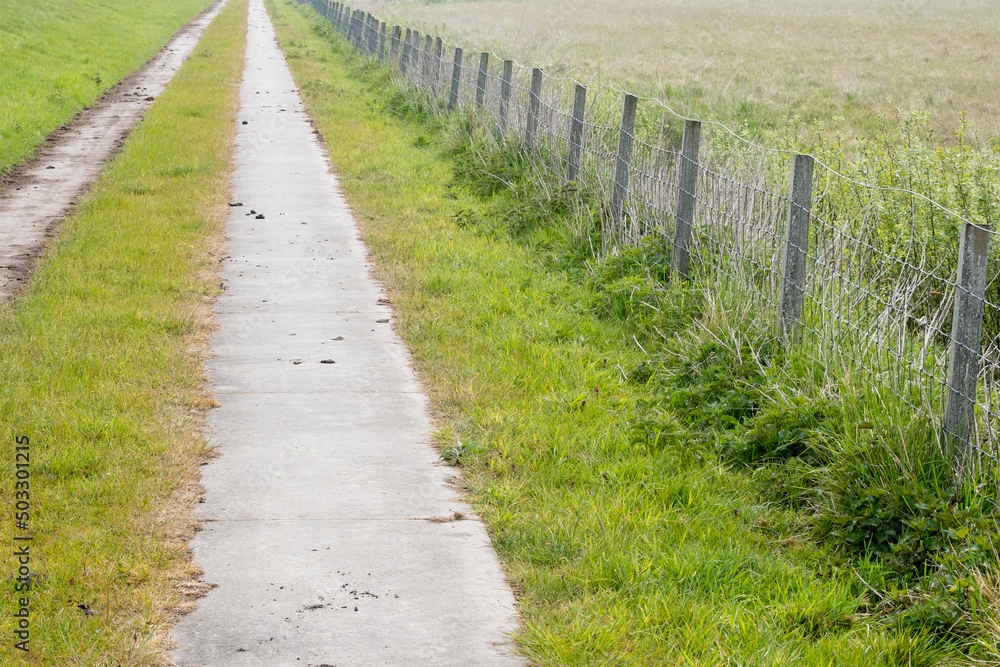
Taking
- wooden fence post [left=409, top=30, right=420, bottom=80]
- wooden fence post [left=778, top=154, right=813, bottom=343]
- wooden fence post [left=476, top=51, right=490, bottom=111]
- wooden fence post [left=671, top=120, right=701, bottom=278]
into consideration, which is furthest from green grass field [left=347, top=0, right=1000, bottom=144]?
wooden fence post [left=778, top=154, right=813, bottom=343]

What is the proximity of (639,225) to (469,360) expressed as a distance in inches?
93.0

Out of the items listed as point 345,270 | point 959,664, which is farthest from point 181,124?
point 959,664

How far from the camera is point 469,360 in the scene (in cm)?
668

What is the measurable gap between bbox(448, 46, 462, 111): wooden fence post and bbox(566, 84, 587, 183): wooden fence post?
240 inches

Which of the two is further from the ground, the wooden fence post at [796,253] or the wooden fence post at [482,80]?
the wooden fence post at [482,80]

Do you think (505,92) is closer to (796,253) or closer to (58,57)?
(796,253)

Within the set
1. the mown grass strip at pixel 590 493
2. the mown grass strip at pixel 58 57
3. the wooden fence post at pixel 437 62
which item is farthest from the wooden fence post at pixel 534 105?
the mown grass strip at pixel 58 57

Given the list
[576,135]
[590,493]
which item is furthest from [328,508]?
[576,135]

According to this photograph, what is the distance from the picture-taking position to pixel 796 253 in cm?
577

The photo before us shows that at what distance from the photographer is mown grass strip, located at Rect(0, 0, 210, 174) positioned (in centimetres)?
1627

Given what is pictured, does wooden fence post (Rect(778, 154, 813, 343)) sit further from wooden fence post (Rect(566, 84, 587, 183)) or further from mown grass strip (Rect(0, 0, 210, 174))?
mown grass strip (Rect(0, 0, 210, 174))

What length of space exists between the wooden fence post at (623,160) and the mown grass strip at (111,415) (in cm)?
331

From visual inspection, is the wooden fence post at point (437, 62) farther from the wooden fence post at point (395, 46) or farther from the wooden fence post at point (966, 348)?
the wooden fence post at point (966, 348)

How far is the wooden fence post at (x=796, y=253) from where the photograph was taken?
5.71m
